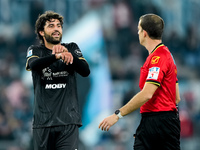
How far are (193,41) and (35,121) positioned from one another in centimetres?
1164

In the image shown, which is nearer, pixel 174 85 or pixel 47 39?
pixel 174 85

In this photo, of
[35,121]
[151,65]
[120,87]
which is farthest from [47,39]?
[120,87]

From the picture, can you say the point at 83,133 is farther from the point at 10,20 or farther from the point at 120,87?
the point at 10,20

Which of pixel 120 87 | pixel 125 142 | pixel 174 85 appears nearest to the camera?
pixel 174 85

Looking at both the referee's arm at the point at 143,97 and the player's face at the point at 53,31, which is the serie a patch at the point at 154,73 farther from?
the player's face at the point at 53,31

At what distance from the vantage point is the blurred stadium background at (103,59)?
12.5m

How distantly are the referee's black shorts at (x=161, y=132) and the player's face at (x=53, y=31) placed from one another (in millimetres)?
1530

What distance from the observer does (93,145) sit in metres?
13.0

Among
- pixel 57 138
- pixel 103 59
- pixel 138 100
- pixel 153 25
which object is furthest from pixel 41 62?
pixel 103 59

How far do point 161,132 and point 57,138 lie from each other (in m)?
1.29

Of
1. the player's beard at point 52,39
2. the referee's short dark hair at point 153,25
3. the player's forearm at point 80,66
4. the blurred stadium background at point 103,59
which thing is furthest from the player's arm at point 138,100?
the blurred stadium background at point 103,59

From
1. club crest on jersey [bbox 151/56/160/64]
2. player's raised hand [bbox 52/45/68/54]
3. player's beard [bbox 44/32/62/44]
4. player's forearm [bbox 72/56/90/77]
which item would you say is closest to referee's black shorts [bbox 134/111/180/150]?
club crest on jersey [bbox 151/56/160/64]

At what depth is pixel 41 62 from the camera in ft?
16.3

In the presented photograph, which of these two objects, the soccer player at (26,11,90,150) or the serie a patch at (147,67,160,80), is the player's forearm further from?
the serie a patch at (147,67,160,80)
